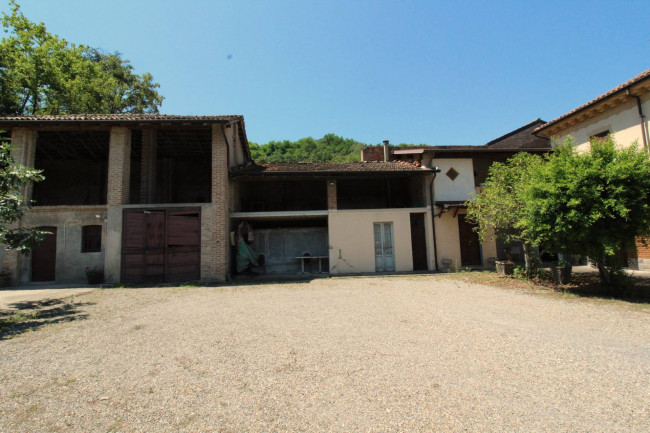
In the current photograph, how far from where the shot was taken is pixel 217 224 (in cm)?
1153

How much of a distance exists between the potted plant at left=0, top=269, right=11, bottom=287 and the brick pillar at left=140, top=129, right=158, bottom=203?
16.4 ft

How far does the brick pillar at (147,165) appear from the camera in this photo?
1302cm

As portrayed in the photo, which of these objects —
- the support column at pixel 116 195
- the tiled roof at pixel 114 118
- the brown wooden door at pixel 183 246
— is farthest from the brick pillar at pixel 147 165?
the brown wooden door at pixel 183 246

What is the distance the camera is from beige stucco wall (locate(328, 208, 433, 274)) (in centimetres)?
1331

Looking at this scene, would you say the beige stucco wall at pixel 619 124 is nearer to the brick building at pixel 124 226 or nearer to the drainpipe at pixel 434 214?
the drainpipe at pixel 434 214

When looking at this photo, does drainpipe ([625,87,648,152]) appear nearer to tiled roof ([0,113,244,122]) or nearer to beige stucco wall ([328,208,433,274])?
beige stucco wall ([328,208,433,274])

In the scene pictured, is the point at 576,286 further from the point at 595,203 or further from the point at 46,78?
the point at 46,78

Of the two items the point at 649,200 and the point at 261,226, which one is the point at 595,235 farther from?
the point at 261,226

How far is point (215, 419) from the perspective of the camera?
249 cm

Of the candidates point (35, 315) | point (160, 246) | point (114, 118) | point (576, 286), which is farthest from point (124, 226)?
point (576, 286)

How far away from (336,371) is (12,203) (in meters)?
7.57

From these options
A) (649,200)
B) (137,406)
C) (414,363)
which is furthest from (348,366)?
(649,200)

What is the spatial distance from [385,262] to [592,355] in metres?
9.93

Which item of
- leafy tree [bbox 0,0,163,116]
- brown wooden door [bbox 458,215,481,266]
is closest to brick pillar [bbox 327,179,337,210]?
brown wooden door [bbox 458,215,481,266]
